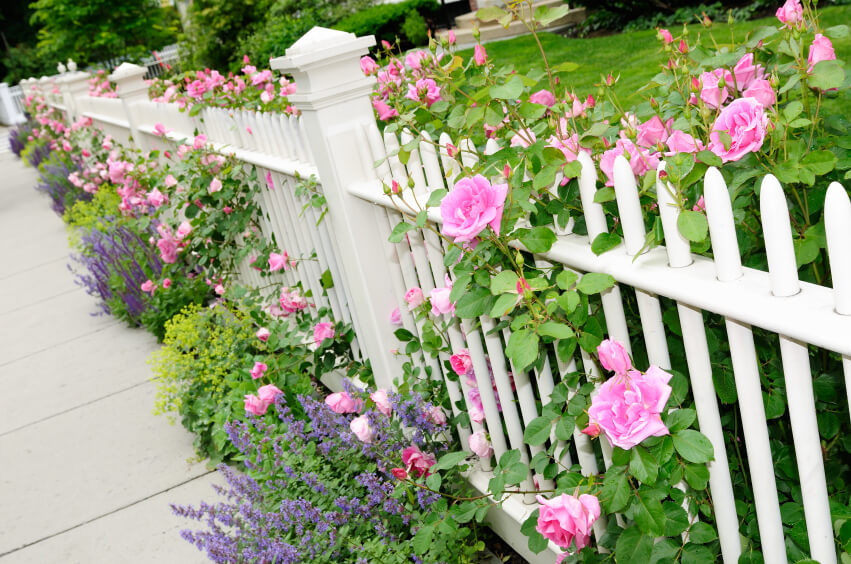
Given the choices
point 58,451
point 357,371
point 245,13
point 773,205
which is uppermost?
point 245,13

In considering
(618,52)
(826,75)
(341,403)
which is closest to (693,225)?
(826,75)

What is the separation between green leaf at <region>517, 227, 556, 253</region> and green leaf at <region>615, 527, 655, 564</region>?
619mm

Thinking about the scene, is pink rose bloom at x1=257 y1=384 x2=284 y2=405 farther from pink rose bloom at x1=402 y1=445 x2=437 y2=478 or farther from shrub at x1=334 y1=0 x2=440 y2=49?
shrub at x1=334 y1=0 x2=440 y2=49

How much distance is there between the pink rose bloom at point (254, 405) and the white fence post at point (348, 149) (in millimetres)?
522

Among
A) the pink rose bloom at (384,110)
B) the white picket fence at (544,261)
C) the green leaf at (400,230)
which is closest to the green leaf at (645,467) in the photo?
the white picket fence at (544,261)

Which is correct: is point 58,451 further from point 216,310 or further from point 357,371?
point 357,371

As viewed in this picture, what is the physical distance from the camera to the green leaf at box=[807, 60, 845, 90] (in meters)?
1.47

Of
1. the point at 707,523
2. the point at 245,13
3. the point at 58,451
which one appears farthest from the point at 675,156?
the point at 245,13

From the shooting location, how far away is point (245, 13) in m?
16.2

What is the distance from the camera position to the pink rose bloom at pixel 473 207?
1715 mm

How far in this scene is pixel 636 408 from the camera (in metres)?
1.50

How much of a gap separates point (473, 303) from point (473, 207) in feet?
1.00

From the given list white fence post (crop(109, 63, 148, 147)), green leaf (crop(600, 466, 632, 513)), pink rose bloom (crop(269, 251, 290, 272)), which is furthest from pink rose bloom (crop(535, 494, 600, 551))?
white fence post (crop(109, 63, 148, 147))

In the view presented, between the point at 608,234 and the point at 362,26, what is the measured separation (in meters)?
12.4
